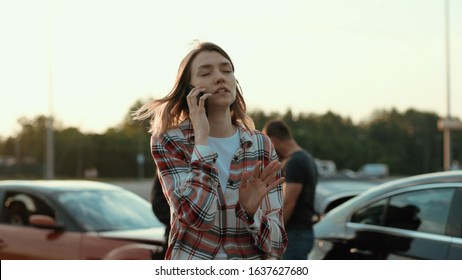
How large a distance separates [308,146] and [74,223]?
194 feet

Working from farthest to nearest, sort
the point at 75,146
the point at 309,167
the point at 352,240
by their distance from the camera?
the point at 75,146
the point at 309,167
the point at 352,240

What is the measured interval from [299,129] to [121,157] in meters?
16.8

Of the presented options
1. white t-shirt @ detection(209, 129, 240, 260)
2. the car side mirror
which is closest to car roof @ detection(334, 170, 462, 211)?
white t-shirt @ detection(209, 129, 240, 260)

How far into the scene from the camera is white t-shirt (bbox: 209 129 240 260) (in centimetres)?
226

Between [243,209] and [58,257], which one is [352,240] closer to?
[243,209]

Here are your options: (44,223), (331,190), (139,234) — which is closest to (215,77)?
(139,234)

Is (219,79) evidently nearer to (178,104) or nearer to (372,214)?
(178,104)

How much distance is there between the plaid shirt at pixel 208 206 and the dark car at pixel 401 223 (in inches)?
65.9

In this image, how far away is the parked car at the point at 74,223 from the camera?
5641mm

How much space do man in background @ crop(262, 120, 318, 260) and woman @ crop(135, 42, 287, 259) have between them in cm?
235

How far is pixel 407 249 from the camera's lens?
3.87 m

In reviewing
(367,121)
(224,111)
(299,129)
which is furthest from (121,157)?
(224,111)

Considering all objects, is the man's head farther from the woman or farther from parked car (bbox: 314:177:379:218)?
parked car (bbox: 314:177:379:218)
